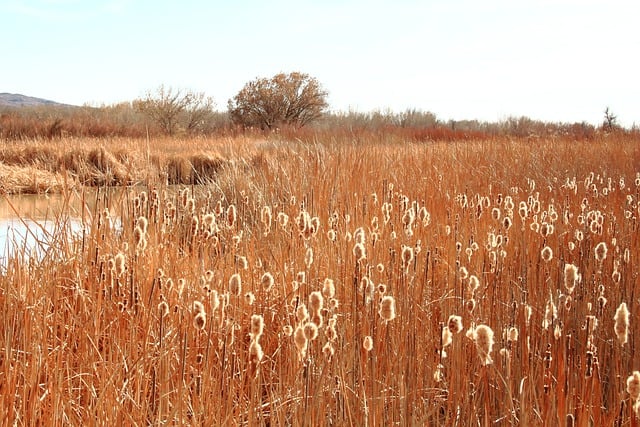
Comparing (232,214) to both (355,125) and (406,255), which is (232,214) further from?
(355,125)

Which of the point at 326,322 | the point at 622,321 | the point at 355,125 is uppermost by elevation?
the point at 355,125

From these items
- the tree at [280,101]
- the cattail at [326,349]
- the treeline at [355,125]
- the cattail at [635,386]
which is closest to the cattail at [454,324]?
the cattail at [326,349]

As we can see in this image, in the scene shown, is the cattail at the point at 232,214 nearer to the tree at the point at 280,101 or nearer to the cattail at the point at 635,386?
the cattail at the point at 635,386

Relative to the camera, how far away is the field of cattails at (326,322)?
1660 mm

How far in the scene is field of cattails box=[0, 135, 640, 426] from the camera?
1.66m

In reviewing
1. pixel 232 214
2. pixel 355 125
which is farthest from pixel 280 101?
pixel 232 214

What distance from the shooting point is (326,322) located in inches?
89.5

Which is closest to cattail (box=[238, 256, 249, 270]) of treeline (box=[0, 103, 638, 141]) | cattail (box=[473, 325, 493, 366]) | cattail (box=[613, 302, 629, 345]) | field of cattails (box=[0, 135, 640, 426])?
field of cattails (box=[0, 135, 640, 426])

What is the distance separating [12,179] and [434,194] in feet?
31.1

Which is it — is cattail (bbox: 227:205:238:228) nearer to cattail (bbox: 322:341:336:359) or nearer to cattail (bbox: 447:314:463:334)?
cattail (bbox: 322:341:336:359)

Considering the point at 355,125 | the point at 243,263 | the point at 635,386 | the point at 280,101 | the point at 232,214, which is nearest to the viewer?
the point at 635,386

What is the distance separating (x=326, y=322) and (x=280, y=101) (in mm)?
24923

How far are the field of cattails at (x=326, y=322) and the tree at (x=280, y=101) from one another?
70.4 feet

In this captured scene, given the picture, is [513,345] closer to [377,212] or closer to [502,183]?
[377,212]
